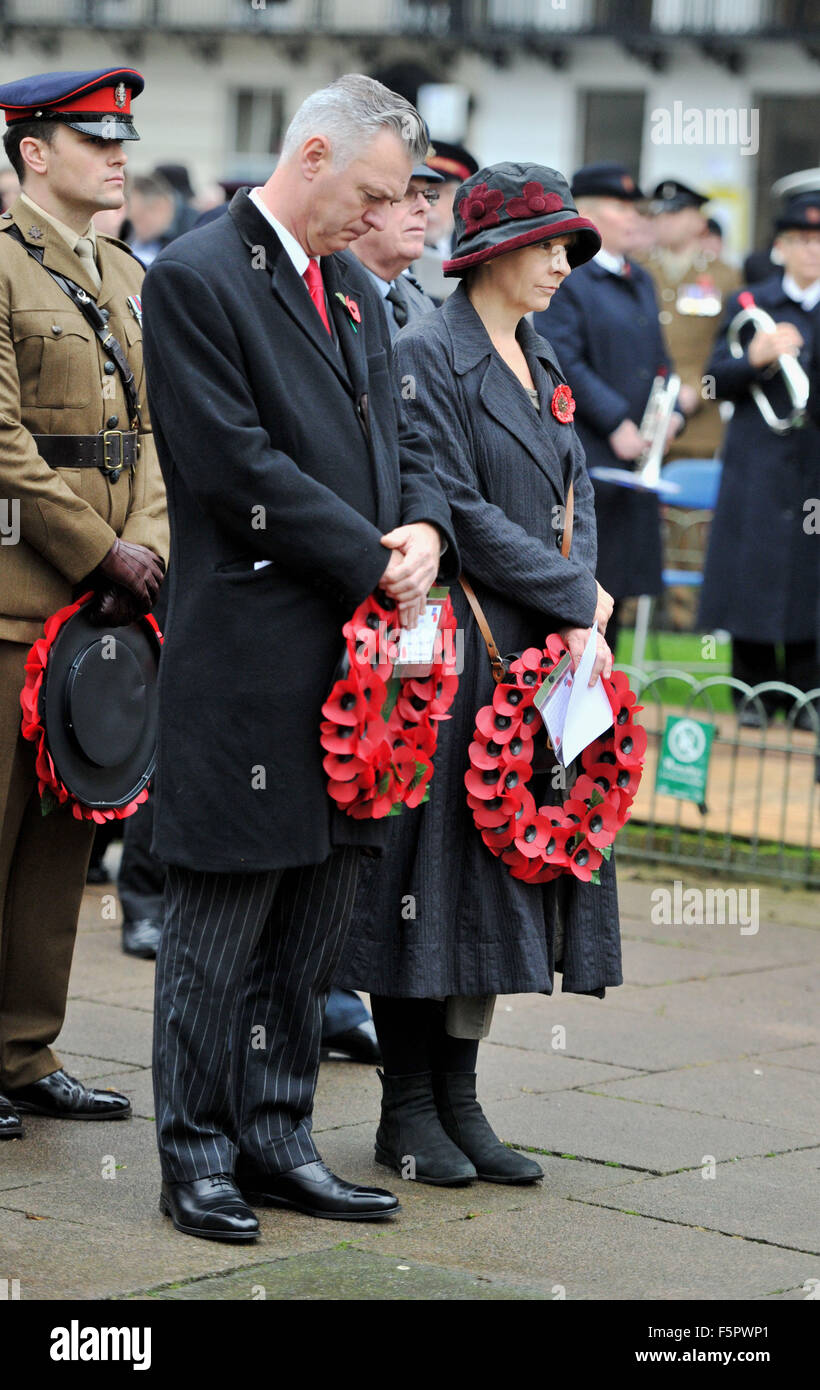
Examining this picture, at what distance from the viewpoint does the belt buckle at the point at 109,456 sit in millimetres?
4574

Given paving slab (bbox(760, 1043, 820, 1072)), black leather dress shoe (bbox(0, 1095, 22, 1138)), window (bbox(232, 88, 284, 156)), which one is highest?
window (bbox(232, 88, 284, 156))

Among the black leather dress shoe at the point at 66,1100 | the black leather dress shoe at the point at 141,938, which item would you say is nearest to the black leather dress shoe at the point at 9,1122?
the black leather dress shoe at the point at 66,1100

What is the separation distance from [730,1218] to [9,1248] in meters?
1.36

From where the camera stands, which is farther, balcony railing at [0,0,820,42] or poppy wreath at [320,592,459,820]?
balcony railing at [0,0,820,42]

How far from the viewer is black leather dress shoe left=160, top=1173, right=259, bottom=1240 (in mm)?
3820

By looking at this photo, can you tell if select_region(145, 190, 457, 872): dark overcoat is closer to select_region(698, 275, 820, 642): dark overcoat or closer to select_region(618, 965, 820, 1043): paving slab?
select_region(618, 965, 820, 1043): paving slab

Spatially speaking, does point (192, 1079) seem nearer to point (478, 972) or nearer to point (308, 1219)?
point (308, 1219)

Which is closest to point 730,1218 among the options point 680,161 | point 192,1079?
point 192,1079

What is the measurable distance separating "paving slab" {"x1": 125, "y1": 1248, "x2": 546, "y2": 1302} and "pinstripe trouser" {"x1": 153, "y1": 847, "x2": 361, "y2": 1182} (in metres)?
0.31

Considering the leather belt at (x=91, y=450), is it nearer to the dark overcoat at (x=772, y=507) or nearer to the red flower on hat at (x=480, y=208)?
the red flower on hat at (x=480, y=208)

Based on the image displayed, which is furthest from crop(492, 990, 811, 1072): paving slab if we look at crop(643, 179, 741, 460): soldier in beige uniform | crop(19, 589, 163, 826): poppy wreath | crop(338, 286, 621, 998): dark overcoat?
crop(643, 179, 741, 460): soldier in beige uniform

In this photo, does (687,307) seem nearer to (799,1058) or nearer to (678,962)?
(678,962)

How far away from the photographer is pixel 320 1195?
399cm

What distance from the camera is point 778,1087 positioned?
16.8 feet
